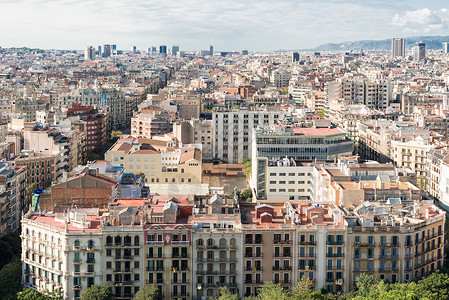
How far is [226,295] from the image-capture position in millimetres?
29156

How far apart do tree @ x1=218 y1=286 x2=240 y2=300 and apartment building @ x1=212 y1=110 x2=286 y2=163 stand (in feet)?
128

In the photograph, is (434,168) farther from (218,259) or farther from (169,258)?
(169,258)

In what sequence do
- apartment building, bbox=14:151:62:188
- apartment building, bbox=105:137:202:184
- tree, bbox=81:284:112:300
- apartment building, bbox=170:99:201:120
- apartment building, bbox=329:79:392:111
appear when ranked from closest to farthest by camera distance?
tree, bbox=81:284:112:300, apartment building, bbox=14:151:62:188, apartment building, bbox=105:137:202:184, apartment building, bbox=170:99:201:120, apartment building, bbox=329:79:392:111

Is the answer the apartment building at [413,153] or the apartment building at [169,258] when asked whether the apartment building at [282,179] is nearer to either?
the apartment building at [413,153]

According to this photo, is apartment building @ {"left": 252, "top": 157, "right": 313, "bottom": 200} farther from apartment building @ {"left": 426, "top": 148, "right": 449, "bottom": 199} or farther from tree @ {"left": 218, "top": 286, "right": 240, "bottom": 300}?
tree @ {"left": 218, "top": 286, "right": 240, "bottom": 300}

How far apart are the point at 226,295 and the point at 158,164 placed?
27332mm

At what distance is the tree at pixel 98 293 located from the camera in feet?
96.1

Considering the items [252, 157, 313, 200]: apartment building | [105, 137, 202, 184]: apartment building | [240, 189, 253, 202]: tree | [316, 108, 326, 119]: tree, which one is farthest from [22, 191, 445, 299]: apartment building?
[316, 108, 326, 119]: tree

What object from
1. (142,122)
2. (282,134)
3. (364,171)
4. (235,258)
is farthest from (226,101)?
(235,258)

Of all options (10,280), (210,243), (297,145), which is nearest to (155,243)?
(210,243)

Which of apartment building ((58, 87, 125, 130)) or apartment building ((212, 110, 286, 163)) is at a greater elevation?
apartment building ((58, 87, 125, 130))

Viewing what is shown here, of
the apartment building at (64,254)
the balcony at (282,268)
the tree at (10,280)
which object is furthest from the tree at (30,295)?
the balcony at (282,268)

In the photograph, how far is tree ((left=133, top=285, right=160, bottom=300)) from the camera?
2895 cm

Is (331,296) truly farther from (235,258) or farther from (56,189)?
(56,189)
